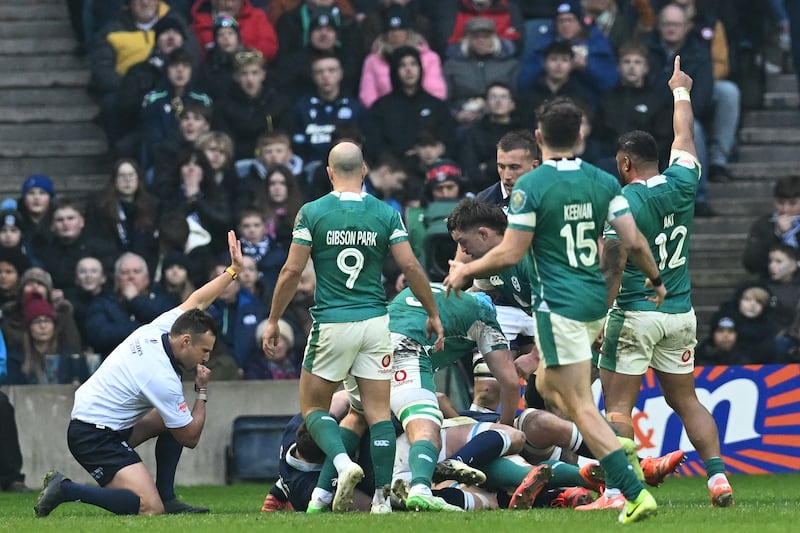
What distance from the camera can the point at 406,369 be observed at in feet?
37.8

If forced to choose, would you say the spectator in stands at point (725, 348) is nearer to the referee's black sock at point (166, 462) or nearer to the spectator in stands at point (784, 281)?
the spectator in stands at point (784, 281)

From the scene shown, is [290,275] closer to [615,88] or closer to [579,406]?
[579,406]

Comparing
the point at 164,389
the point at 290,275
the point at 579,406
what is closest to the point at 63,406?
the point at 164,389

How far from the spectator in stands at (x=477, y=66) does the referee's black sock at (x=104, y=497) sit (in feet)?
28.1

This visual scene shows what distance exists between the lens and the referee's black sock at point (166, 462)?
1220cm

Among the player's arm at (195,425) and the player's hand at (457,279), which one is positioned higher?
the player's hand at (457,279)

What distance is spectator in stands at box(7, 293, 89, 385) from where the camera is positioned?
16.3 meters

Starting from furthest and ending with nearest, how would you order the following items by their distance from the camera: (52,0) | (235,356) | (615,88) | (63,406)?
(52,0) → (615,88) → (235,356) → (63,406)

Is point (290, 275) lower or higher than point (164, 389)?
higher

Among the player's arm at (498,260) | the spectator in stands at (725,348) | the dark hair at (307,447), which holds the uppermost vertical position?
the player's arm at (498,260)

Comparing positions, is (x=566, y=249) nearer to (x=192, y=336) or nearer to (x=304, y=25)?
(x=192, y=336)

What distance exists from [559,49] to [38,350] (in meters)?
6.43

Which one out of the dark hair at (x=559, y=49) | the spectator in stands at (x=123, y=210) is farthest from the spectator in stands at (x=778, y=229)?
the spectator in stands at (x=123, y=210)

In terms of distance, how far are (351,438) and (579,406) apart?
2193 mm
